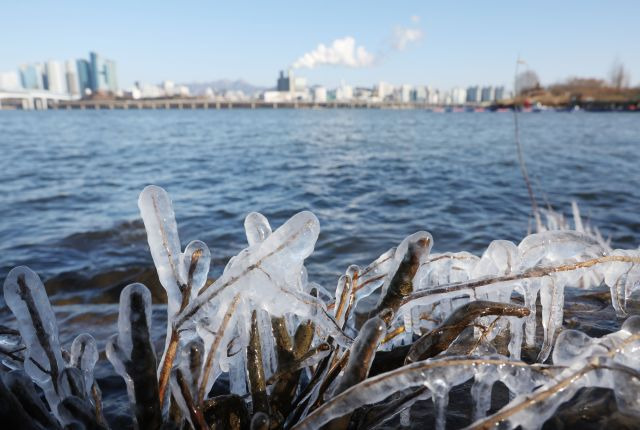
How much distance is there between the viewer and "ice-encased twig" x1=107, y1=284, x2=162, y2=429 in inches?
49.6

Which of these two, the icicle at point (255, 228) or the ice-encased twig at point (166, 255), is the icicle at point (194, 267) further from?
the icicle at point (255, 228)

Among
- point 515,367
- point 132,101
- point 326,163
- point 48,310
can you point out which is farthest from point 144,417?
point 132,101

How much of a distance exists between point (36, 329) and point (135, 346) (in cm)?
55

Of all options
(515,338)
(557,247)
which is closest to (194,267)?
(515,338)

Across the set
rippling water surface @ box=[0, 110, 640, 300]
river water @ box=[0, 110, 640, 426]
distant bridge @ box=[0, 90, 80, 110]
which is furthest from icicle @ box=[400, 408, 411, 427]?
distant bridge @ box=[0, 90, 80, 110]

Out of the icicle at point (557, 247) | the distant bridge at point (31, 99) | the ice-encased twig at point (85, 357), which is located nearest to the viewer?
the ice-encased twig at point (85, 357)

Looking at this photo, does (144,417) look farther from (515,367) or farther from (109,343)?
(515,367)

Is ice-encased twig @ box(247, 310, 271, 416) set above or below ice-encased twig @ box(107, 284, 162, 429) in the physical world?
below

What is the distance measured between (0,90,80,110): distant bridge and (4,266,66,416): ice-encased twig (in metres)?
147

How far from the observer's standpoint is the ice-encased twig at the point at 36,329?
1.48 m

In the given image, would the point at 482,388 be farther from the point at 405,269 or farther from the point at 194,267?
the point at 194,267

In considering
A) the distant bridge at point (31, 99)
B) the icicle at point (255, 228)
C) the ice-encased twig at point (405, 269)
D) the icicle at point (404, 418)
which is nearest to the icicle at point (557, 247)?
the ice-encased twig at point (405, 269)

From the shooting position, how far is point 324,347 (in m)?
1.60

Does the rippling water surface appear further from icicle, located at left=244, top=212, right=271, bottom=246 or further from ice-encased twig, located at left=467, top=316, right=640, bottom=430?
ice-encased twig, located at left=467, top=316, right=640, bottom=430
